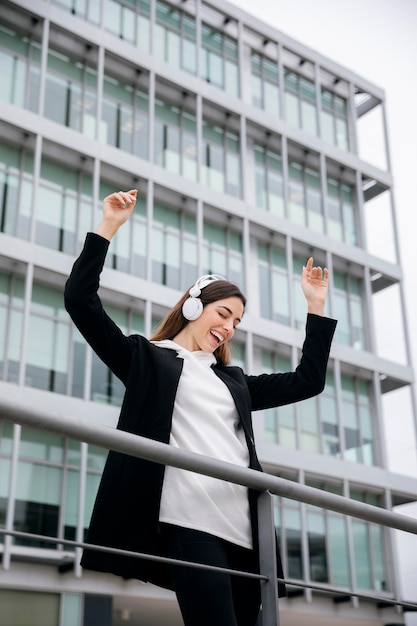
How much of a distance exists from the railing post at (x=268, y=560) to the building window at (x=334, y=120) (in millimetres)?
24354

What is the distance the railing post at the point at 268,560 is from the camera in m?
2.60

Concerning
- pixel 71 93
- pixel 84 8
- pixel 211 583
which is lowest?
pixel 211 583

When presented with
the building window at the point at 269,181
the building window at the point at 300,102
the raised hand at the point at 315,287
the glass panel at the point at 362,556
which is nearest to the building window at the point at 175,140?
the building window at the point at 269,181

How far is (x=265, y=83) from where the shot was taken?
25391 mm

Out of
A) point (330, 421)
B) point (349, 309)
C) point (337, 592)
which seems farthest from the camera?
point (349, 309)

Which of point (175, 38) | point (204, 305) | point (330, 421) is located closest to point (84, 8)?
point (175, 38)

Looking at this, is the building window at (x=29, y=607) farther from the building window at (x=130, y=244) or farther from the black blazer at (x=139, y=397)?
the black blazer at (x=139, y=397)

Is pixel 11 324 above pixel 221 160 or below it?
below

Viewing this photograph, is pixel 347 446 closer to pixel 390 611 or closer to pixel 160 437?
pixel 390 611

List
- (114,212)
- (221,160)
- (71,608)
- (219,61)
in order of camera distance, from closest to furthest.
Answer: (114,212)
(71,608)
(221,160)
(219,61)

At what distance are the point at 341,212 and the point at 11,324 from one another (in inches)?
453

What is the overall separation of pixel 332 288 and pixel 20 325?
9681 millimetres

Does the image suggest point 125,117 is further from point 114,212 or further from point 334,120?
point 114,212

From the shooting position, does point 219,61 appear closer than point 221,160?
No
